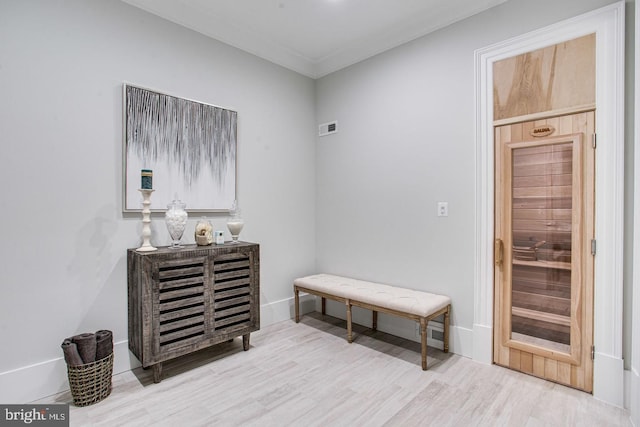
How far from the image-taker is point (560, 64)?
7.52 ft

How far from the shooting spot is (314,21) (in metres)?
3.06

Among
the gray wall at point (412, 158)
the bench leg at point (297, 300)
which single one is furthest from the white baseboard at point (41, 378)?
the gray wall at point (412, 158)

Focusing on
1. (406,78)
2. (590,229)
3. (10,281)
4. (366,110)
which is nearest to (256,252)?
(10,281)

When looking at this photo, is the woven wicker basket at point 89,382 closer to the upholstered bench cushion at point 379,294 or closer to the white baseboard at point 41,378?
the white baseboard at point 41,378

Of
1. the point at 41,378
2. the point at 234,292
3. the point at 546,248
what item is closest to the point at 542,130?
the point at 546,248

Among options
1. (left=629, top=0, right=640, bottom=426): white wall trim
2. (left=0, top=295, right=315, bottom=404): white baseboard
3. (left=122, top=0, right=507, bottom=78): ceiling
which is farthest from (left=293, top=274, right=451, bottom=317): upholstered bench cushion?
(left=122, top=0, right=507, bottom=78): ceiling

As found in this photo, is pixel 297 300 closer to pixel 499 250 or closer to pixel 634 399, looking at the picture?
pixel 499 250

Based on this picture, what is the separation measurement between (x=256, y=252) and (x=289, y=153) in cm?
136

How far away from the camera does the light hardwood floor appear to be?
6.39ft

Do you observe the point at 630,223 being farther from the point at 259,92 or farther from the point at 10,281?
the point at 10,281

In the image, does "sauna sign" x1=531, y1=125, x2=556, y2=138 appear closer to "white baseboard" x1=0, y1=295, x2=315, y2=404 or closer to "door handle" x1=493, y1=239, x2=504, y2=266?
"door handle" x1=493, y1=239, x2=504, y2=266

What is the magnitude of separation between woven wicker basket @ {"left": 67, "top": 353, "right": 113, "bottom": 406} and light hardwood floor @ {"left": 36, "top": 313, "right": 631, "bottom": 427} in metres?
0.05

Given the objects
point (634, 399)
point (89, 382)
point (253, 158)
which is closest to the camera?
point (634, 399)

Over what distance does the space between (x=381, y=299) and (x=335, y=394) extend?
88 cm
